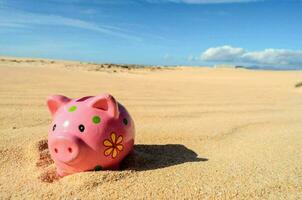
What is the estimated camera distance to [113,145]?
3137mm

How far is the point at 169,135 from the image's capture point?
15.5 ft

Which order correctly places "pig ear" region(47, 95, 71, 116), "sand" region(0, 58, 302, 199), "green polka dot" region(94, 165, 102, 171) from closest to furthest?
"sand" region(0, 58, 302, 199), "green polka dot" region(94, 165, 102, 171), "pig ear" region(47, 95, 71, 116)

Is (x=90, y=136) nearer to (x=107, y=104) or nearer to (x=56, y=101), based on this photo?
(x=107, y=104)

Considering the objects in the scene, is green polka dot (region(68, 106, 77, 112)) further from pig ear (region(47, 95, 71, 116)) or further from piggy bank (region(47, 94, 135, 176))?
pig ear (region(47, 95, 71, 116))

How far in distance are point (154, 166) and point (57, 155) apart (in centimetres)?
86

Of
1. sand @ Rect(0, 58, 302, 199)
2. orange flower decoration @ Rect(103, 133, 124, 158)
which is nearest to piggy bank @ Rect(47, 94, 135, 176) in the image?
orange flower decoration @ Rect(103, 133, 124, 158)

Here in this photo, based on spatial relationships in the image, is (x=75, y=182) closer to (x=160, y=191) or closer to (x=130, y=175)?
(x=130, y=175)

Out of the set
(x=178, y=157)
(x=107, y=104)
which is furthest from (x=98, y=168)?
(x=178, y=157)

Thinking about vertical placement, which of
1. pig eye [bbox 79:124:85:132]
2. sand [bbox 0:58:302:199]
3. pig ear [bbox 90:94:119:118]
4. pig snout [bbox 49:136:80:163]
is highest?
pig ear [bbox 90:94:119:118]

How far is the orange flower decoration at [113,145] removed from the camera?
3102mm

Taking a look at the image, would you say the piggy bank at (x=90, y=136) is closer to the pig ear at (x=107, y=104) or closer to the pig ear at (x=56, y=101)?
the pig ear at (x=107, y=104)

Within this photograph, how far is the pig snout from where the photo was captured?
302cm

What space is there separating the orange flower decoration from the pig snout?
23 centimetres


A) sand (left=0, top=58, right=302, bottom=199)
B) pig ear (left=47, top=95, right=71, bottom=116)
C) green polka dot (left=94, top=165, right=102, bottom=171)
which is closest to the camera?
sand (left=0, top=58, right=302, bottom=199)
